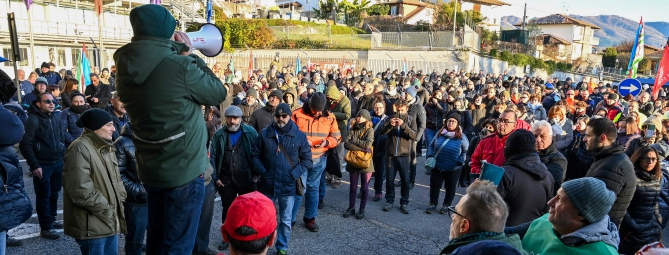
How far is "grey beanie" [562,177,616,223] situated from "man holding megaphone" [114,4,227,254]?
208cm

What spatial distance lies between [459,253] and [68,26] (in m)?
31.0

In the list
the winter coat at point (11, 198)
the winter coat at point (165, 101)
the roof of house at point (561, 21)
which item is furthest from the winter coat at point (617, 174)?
the roof of house at point (561, 21)

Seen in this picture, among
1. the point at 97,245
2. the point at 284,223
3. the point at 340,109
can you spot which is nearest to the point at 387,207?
the point at 340,109

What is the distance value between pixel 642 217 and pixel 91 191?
5.10m

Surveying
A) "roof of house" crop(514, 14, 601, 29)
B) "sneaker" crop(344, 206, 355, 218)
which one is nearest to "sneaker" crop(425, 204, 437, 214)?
"sneaker" crop(344, 206, 355, 218)

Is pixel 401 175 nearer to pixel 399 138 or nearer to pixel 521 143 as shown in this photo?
pixel 399 138

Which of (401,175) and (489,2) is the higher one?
(489,2)

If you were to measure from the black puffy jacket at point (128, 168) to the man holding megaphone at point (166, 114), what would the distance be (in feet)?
5.08

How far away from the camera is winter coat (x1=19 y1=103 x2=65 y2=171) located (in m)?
5.42

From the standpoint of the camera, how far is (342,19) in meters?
50.1

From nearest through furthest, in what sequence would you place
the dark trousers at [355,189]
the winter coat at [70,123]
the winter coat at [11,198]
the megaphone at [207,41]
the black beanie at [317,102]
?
1. the megaphone at [207,41]
2. the winter coat at [11,198]
3. the black beanie at [317,102]
4. the dark trousers at [355,189]
5. the winter coat at [70,123]

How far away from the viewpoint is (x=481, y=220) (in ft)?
7.81

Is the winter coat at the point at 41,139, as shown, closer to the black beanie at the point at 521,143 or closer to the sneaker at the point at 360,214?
the sneaker at the point at 360,214

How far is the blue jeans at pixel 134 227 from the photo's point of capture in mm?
4117
